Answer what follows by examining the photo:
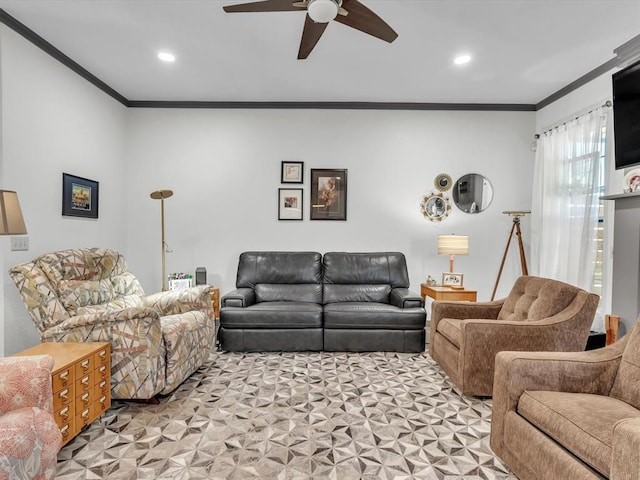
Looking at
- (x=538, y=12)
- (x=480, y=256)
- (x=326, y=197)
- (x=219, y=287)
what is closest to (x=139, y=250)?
(x=219, y=287)

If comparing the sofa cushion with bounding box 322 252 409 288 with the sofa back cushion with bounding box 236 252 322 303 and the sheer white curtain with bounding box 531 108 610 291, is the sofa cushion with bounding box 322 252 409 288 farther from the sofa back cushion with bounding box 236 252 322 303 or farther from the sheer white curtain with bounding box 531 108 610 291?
the sheer white curtain with bounding box 531 108 610 291

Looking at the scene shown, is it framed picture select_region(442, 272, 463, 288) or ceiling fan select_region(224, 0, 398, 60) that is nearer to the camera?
ceiling fan select_region(224, 0, 398, 60)

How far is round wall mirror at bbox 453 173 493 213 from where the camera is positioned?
4766 millimetres

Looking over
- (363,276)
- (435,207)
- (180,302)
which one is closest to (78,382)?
(180,302)

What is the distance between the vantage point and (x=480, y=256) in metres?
4.79

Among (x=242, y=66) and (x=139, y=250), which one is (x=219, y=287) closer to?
(x=139, y=250)

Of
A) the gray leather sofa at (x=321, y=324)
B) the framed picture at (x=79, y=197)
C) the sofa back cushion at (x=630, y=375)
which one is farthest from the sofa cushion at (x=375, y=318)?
the framed picture at (x=79, y=197)

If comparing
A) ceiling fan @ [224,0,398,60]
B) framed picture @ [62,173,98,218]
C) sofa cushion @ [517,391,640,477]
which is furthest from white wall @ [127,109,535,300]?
sofa cushion @ [517,391,640,477]

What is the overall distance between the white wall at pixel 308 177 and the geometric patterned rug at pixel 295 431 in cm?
197

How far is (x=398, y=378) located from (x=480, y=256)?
242 centimetres

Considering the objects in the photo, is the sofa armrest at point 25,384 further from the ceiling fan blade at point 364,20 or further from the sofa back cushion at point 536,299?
the sofa back cushion at point 536,299

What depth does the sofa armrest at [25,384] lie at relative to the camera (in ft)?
4.97

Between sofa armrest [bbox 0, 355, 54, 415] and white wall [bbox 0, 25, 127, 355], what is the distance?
157 centimetres

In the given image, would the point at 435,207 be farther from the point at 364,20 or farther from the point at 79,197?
the point at 79,197
